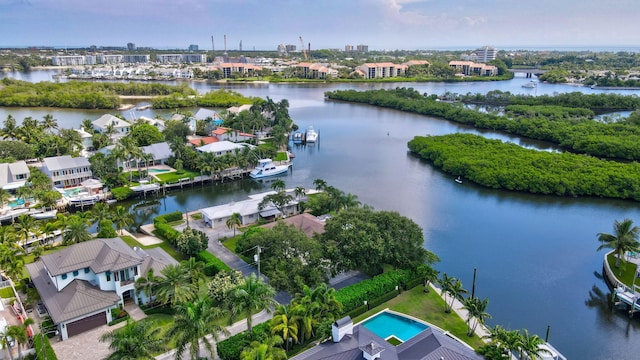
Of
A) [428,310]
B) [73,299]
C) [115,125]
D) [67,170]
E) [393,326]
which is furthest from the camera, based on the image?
[115,125]

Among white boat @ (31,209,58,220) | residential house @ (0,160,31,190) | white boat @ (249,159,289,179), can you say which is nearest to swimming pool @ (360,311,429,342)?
white boat @ (31,209,58,220)

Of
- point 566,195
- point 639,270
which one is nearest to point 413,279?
point 639,270

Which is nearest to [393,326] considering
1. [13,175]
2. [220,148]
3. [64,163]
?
[220,148]

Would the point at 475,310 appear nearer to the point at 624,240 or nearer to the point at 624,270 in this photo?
the point at 624,240

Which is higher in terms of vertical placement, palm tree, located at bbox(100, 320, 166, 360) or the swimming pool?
palm tree, located at bbox(100, 320, 166, 360)

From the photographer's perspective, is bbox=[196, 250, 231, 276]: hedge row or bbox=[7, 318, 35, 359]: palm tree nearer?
bbox=[7, 318, 35, 359]: palm tree

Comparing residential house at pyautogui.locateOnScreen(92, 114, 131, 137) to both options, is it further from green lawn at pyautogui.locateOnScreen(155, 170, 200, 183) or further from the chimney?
the chimney

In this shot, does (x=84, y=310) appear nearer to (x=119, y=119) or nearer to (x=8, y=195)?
(x=8, y=195)
